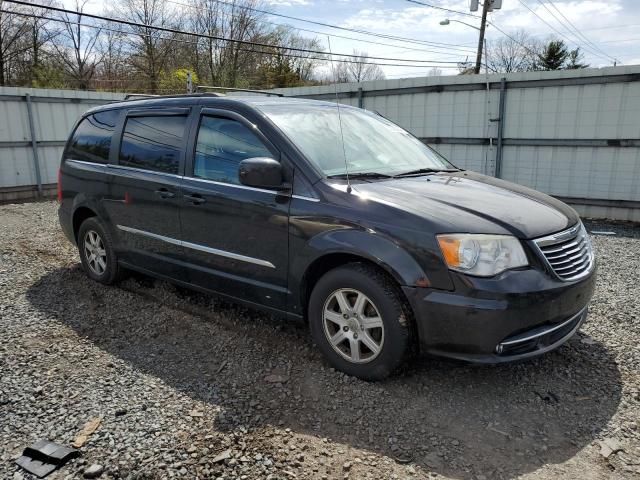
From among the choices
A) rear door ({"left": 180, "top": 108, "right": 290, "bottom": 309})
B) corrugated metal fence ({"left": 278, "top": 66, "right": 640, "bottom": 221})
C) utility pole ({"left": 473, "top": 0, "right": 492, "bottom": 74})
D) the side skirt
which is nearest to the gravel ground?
the side skirt

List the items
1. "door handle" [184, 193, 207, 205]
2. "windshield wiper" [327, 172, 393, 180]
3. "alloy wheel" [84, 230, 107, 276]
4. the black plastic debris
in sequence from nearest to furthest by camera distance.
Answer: the black plastic debris
"windshield wiper" [327, 172, 393, 180]
"door handle" [184, 193, 207, 205]
"alloy wheel" [84, 230, 107, 276]

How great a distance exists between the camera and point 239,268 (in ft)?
11.8

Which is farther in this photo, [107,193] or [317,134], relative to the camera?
[107,193]

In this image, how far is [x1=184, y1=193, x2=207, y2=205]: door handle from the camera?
3721 mm

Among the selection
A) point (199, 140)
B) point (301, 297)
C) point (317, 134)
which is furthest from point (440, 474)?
point (199, 140)

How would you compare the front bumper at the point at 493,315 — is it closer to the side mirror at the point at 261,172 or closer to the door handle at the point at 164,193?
the side mirror at the point at 261,172

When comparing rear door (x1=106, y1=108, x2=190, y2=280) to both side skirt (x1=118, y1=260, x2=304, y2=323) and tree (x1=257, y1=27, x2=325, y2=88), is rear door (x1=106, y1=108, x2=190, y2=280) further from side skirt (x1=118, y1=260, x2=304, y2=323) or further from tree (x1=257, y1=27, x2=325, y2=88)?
tree (x1=257, y1=27, x2=325, y2=88)

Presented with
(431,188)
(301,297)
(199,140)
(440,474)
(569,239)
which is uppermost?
(199,140)

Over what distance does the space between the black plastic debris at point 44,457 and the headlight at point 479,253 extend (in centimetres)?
A: 216

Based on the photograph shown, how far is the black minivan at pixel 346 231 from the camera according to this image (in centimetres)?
271

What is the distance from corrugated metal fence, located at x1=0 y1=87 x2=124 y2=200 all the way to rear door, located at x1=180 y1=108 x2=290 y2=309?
31.3 feet

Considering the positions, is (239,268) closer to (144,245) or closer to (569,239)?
(144,245)

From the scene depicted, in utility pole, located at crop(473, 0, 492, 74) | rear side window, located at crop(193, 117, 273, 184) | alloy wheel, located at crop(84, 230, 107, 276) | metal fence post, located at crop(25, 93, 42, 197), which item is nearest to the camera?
rear side window, located at crop(193, 117, 273, 184)

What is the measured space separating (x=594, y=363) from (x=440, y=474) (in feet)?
5.43
